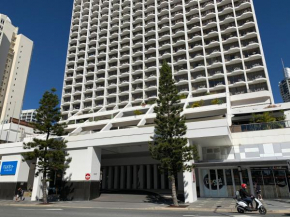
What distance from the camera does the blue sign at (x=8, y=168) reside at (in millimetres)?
26892

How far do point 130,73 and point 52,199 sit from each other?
40.7 meters

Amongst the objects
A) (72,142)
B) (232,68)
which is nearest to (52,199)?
(72,142)

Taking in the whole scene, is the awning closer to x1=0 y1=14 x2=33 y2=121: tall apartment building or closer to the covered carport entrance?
the covered carport entrance

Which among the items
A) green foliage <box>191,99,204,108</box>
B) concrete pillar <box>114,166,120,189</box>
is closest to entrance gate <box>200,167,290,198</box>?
green foliage <box>191,99,204,108</box>

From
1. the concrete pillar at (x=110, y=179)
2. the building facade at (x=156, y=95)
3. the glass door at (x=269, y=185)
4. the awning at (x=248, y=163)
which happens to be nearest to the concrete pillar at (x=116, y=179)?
the building facade at (x=156, y=95)

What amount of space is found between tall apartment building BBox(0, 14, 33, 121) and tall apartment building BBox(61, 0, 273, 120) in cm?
2795

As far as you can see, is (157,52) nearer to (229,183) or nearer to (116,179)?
(116,179)

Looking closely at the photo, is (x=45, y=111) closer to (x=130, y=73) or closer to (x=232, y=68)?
(x=130, y=73)

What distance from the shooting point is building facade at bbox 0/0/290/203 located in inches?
872

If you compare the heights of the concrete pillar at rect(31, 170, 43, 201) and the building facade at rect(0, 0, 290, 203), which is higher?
the building facade at rect(0, 0, 290, 203)

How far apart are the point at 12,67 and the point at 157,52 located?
198 feet

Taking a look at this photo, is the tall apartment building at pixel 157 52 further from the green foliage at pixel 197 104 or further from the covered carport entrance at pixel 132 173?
the covered carport entrance at pixel 132 173

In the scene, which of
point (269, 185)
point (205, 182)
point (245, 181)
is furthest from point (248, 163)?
point (205, 182)

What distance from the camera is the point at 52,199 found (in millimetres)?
23672
